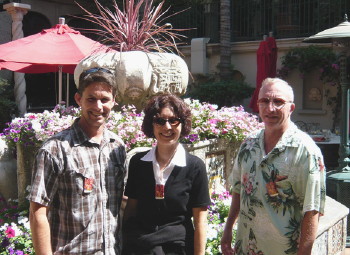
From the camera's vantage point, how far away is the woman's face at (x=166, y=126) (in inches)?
95.0

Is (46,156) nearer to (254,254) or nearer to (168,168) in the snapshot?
(168,168)

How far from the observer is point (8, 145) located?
480 centimetres

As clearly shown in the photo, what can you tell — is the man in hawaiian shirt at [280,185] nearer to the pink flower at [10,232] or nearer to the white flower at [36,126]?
the pink flower at [10,232]

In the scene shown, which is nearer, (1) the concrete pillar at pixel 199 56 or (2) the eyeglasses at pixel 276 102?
(2) the eyeglasses at pixel 276 102

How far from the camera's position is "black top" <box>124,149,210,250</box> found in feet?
7.61

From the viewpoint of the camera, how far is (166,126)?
94.7 inches

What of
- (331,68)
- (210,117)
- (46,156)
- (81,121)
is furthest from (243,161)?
(331,68)

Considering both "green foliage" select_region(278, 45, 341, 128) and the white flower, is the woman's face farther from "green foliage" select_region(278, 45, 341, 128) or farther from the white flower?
"green foliage" select_region(278, 45, 341, 128)

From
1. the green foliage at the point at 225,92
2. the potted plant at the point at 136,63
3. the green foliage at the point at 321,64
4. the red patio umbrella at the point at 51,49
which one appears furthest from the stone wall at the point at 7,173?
the green foliage at the point at 321,64

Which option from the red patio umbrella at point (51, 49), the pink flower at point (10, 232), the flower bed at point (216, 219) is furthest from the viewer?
the red patio umbrella at point (51, 49)

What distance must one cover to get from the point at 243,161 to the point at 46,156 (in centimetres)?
110

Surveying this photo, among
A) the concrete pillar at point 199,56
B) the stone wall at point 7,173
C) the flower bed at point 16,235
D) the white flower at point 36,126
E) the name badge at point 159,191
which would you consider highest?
the concrete pillar at point 199,56

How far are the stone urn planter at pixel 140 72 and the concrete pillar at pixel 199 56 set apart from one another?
389 inches

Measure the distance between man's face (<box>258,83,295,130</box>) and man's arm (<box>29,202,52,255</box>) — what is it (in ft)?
4.04
